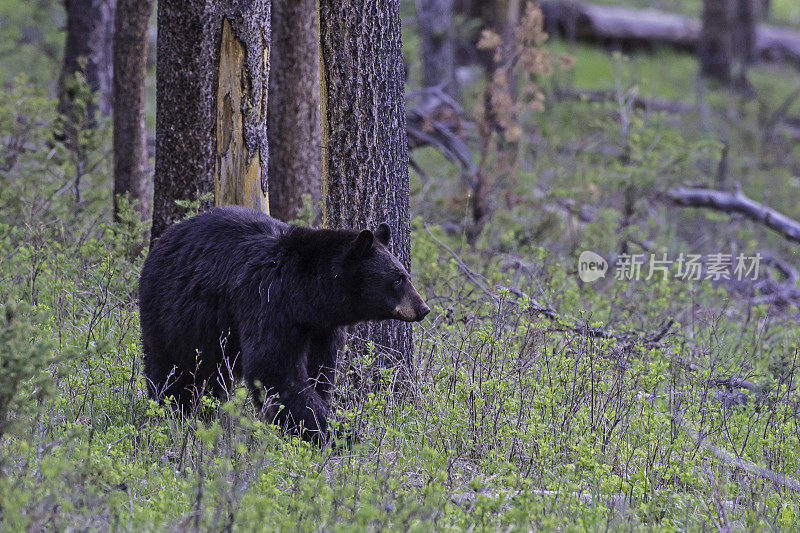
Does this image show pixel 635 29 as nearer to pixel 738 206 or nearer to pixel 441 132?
pixel 738 206

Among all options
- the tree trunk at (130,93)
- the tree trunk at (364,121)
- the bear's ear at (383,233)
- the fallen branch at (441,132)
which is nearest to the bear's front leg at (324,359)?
the tree trunk at (364,121)

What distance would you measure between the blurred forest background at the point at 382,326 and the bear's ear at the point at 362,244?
1.92 feet

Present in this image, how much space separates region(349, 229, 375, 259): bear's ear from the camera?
4.61 metres

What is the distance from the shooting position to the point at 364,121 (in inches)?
205

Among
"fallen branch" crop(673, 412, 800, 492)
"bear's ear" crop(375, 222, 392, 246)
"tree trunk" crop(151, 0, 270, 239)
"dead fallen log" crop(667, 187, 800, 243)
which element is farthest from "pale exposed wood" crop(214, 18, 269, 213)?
"dead fallen log" crop(667, 187, 800, 243)

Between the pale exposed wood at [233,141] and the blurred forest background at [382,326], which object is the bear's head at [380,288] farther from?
the pale exposed wood at [233,141]

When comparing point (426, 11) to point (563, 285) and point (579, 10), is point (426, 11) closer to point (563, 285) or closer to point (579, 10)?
point (563, 285)

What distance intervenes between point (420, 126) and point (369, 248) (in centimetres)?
554

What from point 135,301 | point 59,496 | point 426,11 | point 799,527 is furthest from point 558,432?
point 426,11

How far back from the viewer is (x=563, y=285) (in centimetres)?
720

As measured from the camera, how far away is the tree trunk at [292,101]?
311 inches

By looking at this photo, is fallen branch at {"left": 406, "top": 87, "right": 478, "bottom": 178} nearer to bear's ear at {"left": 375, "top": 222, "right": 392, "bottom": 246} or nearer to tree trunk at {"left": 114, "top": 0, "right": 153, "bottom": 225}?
tree trunk at {"left": 114, "top": 0, "right": 153, "bottom": 225}
